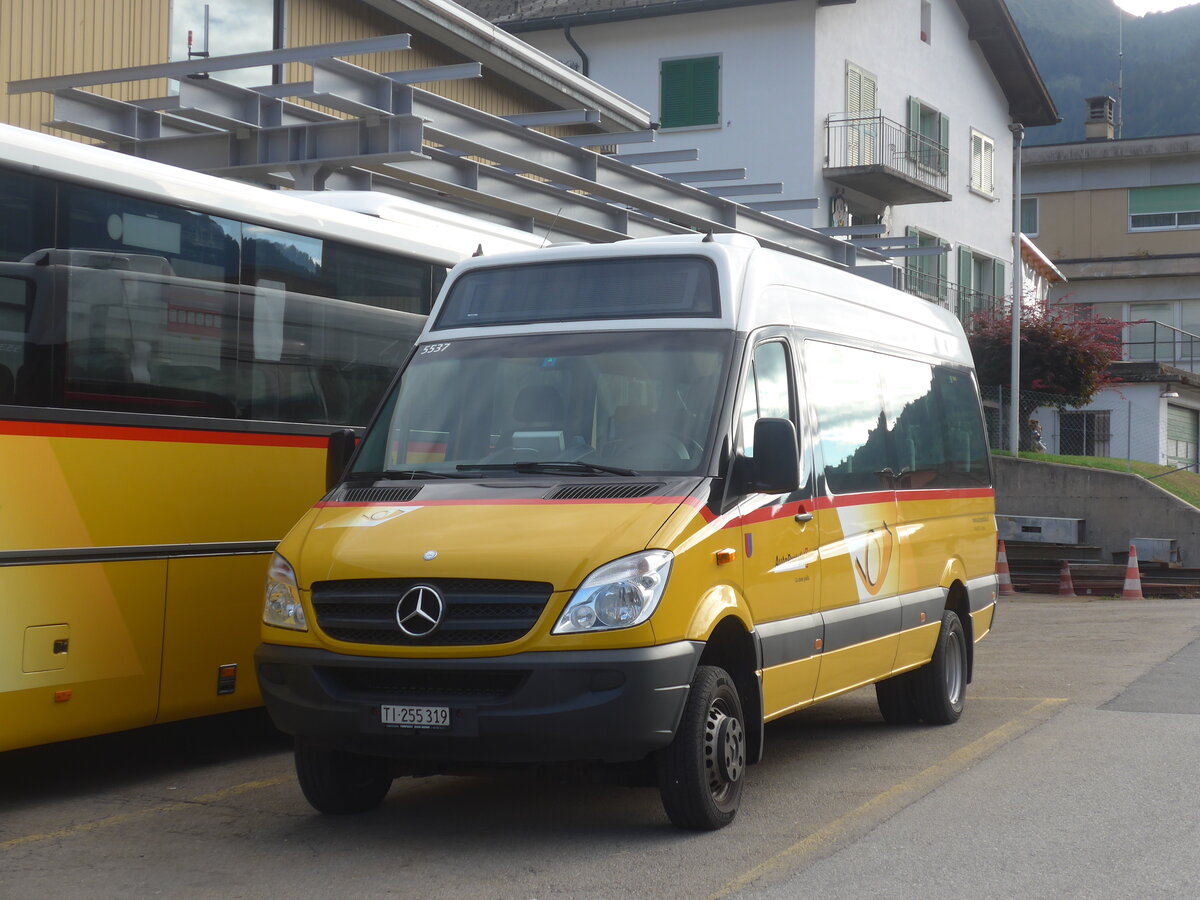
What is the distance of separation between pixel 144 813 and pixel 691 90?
2651 centimetres

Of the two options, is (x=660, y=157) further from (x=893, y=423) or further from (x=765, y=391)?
(x=765, y=391)

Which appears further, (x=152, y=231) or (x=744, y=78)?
(x=744, y=78)

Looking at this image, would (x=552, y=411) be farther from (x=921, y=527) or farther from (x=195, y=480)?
(x=921, y=527)

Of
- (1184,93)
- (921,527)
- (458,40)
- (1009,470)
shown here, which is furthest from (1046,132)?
(921,527)

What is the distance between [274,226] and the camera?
8.92 meters

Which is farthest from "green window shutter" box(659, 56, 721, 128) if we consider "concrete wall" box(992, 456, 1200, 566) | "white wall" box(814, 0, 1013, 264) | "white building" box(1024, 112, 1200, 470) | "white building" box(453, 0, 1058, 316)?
"white building" box(1024, 112, 1200, 470)

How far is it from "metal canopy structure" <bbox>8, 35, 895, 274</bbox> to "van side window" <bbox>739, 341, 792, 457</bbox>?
446 centimetres

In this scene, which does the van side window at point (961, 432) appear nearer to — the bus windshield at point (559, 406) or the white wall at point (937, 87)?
the bus windshield at point (559, 406)

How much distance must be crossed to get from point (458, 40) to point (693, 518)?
15067 mm

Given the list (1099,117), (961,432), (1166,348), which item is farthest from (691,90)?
(1099,117)

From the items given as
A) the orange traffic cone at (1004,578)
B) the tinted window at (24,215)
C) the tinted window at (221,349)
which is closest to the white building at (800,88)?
the orange traffic cone at (1004,578)

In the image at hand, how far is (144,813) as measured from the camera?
743cm

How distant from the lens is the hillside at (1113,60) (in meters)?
113

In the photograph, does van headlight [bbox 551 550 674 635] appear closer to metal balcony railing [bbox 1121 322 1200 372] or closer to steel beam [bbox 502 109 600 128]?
steel beam [bbox 502 109 600 128]
